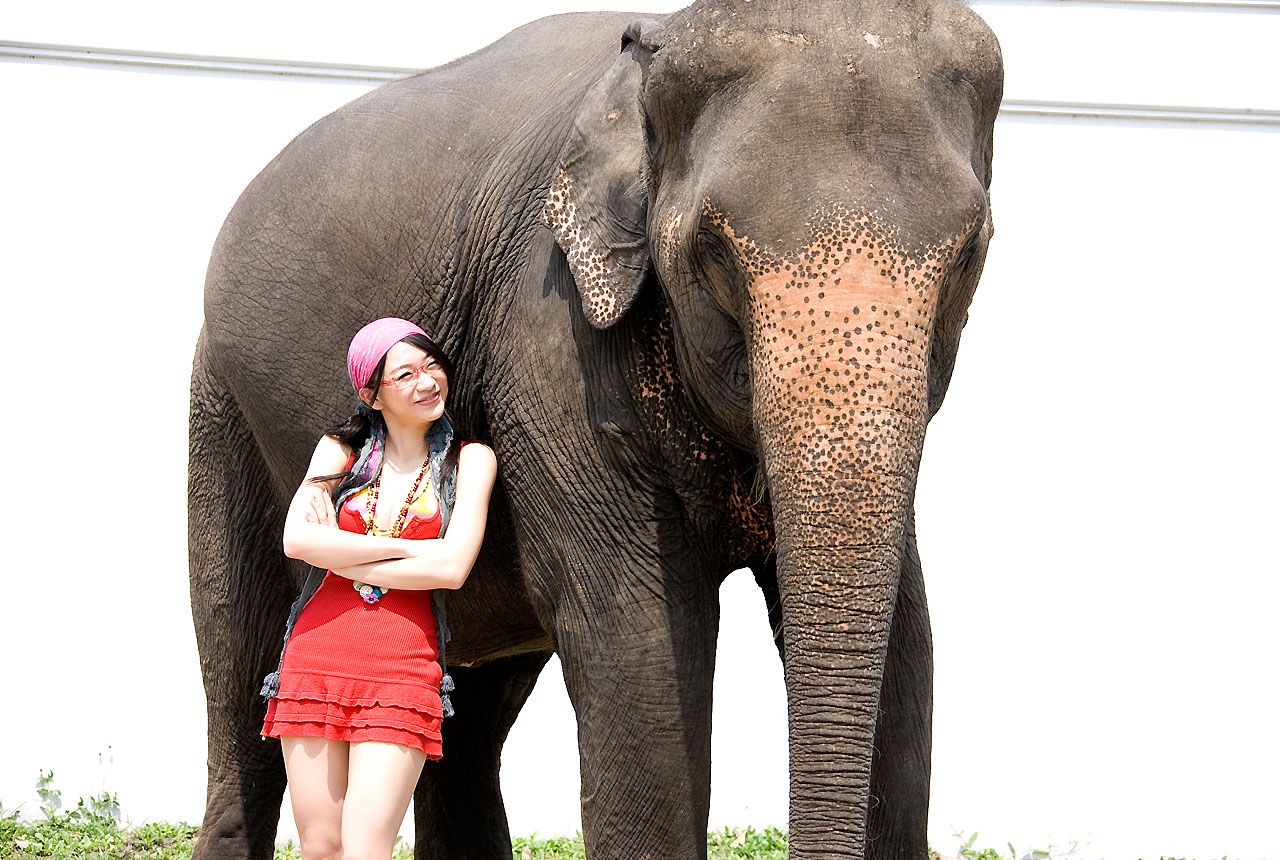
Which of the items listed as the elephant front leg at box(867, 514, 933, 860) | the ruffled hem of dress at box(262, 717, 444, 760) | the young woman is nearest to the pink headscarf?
the young woman

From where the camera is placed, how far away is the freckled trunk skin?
A: 2664mm

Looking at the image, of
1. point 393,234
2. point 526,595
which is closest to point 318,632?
point 526,595

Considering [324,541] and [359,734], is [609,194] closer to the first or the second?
[324,541]

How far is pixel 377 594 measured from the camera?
3.43m

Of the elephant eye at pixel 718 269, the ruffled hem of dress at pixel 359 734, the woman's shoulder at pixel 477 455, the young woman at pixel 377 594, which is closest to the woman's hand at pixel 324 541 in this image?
the young woman at pixel 377 594

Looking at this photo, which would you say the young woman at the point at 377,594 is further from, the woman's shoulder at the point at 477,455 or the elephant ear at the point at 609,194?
the elephant ear at the point at 609,194

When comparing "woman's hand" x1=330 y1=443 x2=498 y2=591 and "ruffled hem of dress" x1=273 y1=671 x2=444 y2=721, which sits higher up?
"woman's hand" x1=330 y1=443 x2=498 y2=591

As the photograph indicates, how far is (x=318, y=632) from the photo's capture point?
11.3 ft

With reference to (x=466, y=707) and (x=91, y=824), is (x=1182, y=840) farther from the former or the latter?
(x=91, y=824)

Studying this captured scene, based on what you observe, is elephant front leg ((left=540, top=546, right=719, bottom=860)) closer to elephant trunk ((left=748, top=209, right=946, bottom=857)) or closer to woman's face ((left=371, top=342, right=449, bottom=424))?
woman's face ((left=371, top=342, right=449, bottom=424))

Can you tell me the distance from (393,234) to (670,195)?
2.89ft

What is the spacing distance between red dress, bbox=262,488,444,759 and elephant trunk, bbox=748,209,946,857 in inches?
34.4

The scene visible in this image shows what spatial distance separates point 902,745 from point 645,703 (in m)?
0.56

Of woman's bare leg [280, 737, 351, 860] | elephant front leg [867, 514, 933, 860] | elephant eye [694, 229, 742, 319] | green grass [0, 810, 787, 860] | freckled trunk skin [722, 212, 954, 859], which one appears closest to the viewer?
freckled trunk skin [722, 212, 954, 859]
